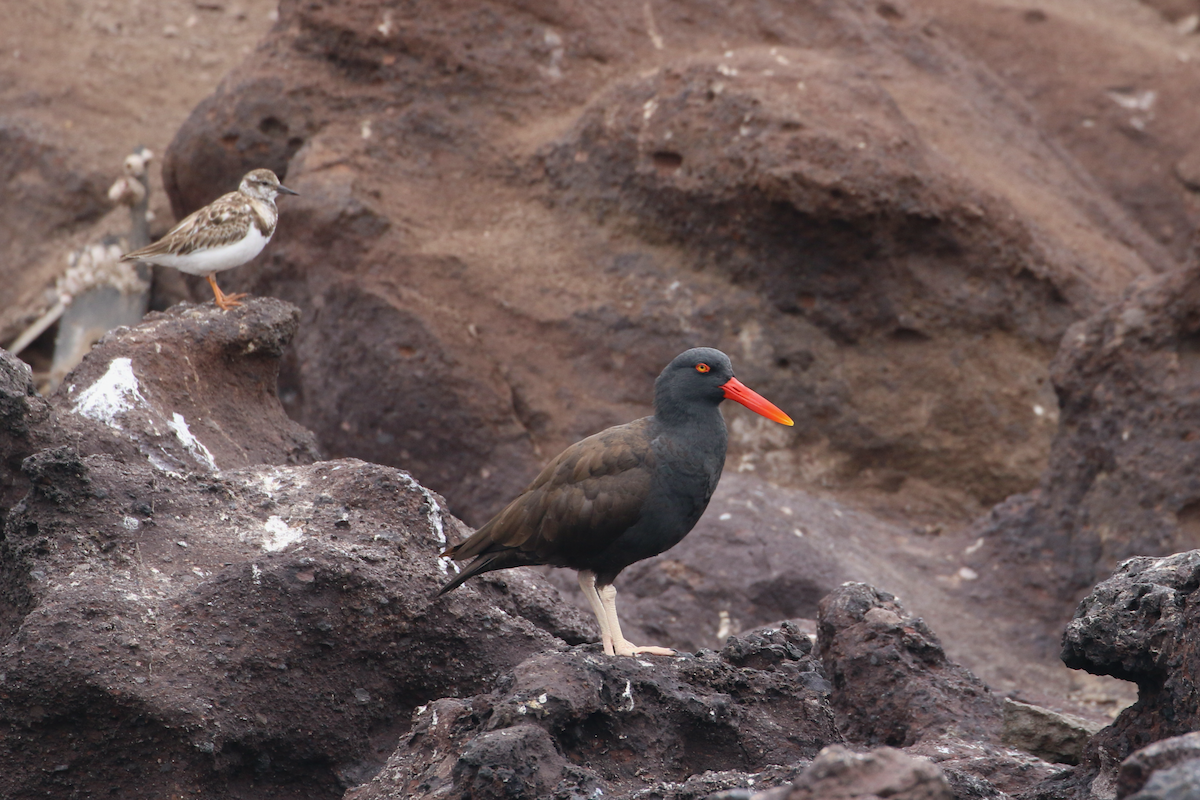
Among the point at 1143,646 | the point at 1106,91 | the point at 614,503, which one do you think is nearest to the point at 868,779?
the point at 1143,646

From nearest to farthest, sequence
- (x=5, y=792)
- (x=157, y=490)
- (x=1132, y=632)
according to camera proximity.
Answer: (x=1132, y=632) < (x=5, y=792) < (x=157, y=490)

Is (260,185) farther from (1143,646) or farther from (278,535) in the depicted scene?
(1143,646)

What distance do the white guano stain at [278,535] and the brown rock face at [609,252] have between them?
4.74 metres

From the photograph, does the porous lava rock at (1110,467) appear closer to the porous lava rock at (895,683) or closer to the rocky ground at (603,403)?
the rocky ground at (603,403)

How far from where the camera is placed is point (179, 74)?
618 inches

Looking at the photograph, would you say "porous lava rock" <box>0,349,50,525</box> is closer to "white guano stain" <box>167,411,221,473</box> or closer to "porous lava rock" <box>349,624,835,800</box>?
"white guano stain" <box>167,411,221,473</box>

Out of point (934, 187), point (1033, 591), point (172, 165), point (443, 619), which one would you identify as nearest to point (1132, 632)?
point (443, 619)

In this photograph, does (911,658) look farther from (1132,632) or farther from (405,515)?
(405,515)

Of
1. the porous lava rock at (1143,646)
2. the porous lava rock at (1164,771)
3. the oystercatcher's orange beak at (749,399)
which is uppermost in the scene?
the porous lava rock at (1164,771)

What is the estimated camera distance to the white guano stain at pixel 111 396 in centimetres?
618

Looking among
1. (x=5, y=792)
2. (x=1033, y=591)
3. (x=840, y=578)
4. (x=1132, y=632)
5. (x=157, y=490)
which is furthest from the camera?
(x=1033, y=591)

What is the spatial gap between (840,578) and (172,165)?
24.3 feet

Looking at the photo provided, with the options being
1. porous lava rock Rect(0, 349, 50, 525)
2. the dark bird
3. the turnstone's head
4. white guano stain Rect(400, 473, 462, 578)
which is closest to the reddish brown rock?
the turnstone's head

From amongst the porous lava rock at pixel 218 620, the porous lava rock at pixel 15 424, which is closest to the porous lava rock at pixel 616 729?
the porous lava rock at pixel 218 620
